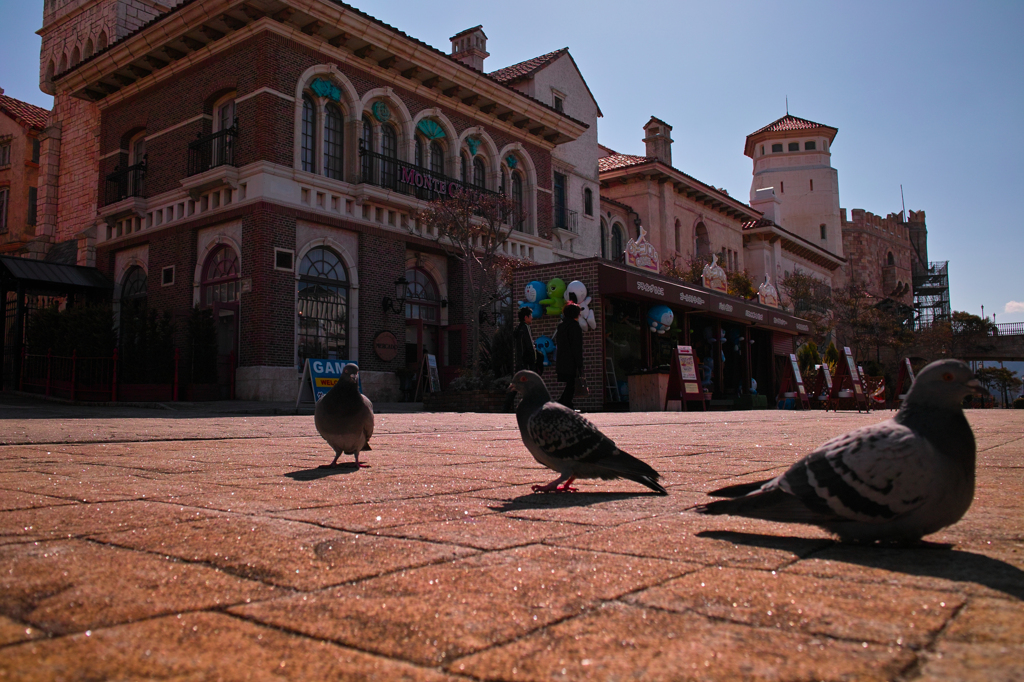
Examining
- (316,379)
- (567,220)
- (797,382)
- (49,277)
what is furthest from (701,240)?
(49,277)

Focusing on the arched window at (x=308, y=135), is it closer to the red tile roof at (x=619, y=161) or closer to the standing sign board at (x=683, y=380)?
the standing sign board at (x=683, y=380)

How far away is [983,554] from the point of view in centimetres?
197

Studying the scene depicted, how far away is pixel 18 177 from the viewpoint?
92.4 ft

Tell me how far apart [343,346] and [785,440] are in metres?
16.0

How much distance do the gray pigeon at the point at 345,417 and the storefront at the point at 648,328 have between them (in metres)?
12.5

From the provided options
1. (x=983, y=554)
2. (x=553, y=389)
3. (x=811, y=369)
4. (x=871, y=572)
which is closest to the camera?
(x=871, y=572)

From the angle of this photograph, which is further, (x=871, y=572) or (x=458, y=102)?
(x=458, y=102)

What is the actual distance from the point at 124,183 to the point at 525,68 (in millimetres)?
15544

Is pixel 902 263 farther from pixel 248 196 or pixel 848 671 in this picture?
pixel 848 671

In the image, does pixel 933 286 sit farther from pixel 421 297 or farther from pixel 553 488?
pixel 553 488

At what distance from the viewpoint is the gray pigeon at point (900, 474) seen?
77.9 inches

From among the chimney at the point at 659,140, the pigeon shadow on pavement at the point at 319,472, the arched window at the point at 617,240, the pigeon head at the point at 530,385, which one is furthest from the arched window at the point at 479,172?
the pigeon head at the point at 530,385

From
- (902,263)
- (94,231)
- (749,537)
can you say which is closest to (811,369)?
(94,231)

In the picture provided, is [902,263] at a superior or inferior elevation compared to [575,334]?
superior
